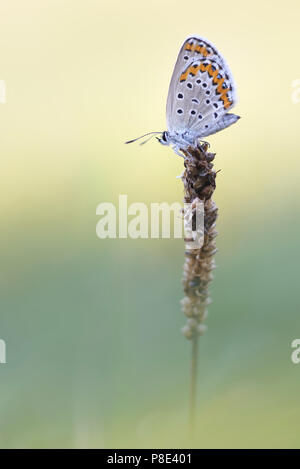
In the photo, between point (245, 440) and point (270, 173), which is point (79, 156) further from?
point (245, 440)

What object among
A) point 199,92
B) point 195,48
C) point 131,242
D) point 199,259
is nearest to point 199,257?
point 199,259

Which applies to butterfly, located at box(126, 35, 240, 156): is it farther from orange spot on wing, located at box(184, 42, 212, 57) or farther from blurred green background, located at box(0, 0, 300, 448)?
blurred green background, located at box(0, 0, 300, 448)

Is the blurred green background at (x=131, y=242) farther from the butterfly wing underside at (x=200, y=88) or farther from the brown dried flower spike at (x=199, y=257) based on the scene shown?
the butterfly wing underside at (x=200, y=88)

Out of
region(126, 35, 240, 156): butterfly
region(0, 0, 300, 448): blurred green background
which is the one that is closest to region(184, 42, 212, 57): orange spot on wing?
region(126, 35, 240, 156): butterfly

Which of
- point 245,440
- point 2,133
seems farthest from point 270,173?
point 245,440

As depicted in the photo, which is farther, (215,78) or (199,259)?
(215,78)

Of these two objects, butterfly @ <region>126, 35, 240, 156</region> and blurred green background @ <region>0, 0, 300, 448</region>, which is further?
butterfly @ <region>126, 35, 240, 156</region>

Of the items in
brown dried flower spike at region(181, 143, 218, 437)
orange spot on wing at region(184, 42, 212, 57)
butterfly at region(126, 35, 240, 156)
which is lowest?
brown dried flower spike at region(181, 143, 218, 437)

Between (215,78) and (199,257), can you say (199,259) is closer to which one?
→ (199,257)

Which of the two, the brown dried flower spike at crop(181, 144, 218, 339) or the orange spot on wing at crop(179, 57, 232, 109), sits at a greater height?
the orange spot on wing at crop(179, 57, 232, 109)
